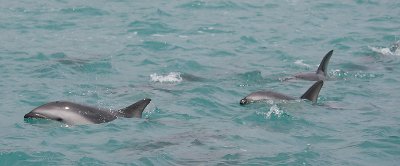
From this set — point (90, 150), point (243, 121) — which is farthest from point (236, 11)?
point (90, 150)

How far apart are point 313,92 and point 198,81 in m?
4.03

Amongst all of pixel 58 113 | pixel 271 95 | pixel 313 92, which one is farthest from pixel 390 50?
pixel 58 113

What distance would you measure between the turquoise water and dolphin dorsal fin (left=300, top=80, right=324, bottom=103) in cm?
18

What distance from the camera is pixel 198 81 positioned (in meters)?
20.7

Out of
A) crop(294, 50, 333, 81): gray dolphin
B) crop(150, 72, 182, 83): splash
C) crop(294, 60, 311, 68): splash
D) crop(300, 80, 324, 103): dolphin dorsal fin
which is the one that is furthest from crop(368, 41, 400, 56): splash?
crop(150, 72, 182, 83): splash

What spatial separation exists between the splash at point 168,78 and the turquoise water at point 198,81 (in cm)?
6

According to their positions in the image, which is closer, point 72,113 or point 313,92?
point 72,113

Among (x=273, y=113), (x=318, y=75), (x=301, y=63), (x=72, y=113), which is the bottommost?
(x=301, y=63)

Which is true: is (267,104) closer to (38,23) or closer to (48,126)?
(48,126)

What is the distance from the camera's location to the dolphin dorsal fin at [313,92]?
1783 centimetres

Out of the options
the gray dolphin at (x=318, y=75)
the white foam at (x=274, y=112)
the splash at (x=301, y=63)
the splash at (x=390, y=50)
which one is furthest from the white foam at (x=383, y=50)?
the white foam at (x=274, y=112)

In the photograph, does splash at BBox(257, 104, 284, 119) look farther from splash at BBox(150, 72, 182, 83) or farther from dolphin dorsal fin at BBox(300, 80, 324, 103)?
splash at BBox(150, 72, 182, 83)

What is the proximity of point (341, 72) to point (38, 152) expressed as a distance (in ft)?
37.7

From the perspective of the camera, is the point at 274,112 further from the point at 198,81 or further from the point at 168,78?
the point at 168,78
